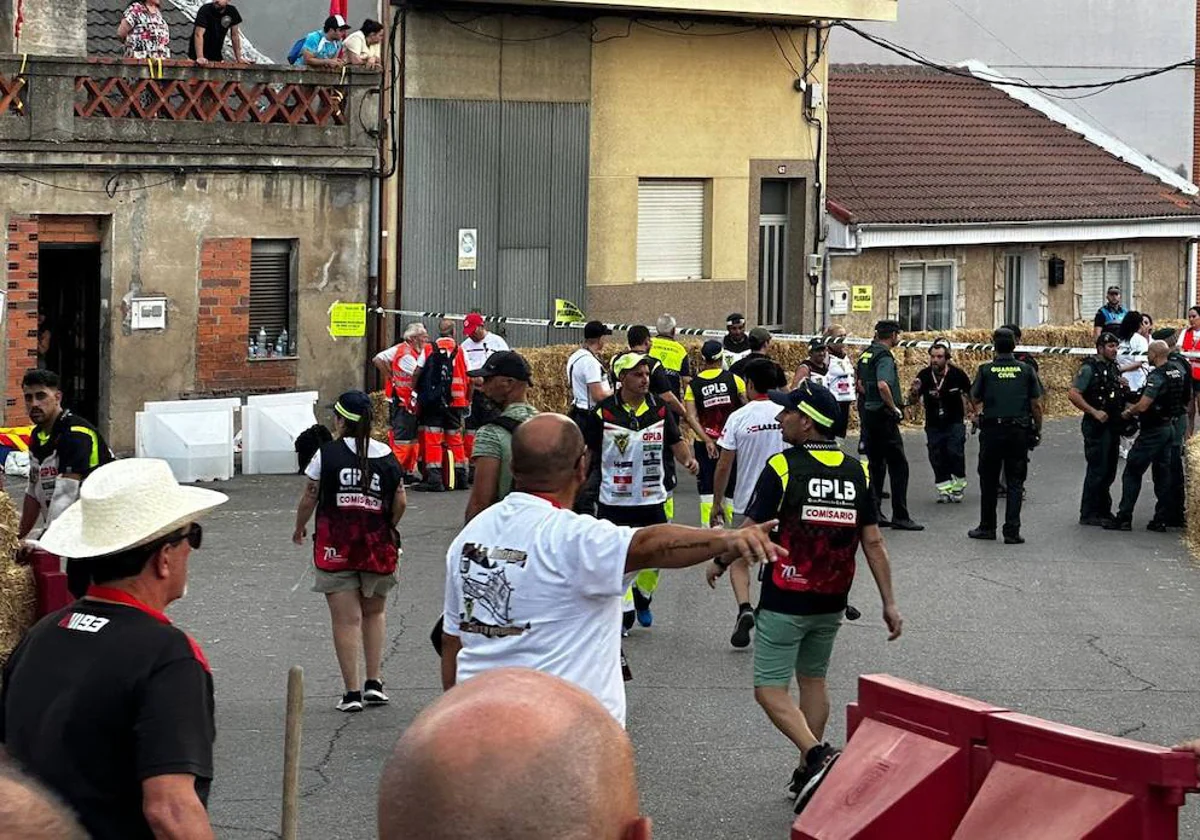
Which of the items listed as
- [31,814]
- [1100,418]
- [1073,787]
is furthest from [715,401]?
[31,814]

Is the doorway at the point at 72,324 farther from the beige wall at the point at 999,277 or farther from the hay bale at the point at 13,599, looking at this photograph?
the hay bale at the point at 13,599

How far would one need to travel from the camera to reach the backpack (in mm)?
19781

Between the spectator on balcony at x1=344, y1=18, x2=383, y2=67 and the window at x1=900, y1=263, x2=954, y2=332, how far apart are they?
960 centimetres

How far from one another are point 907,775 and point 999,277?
25.2 metres

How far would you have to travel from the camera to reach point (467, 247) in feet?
81.8

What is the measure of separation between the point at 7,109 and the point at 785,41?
38.7ft

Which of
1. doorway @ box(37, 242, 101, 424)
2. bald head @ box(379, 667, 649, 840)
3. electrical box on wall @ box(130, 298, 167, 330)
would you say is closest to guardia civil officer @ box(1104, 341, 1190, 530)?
electrical box on wall @ box(130, 298, 167, 330)

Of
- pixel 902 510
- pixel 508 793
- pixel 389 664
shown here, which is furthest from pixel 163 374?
pixel 508 793

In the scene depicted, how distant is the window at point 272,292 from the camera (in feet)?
74.1

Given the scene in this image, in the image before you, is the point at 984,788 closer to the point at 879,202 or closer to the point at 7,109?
the point at 7,109

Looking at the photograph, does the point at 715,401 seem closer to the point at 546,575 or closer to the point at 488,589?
the point at 488,589

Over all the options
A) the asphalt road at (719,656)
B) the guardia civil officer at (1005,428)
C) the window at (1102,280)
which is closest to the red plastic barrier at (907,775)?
the asphalt road at (719,656)

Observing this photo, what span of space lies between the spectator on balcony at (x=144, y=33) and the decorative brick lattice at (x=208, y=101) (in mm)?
706

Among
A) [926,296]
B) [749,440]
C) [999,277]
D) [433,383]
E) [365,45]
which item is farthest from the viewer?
[999,277]
